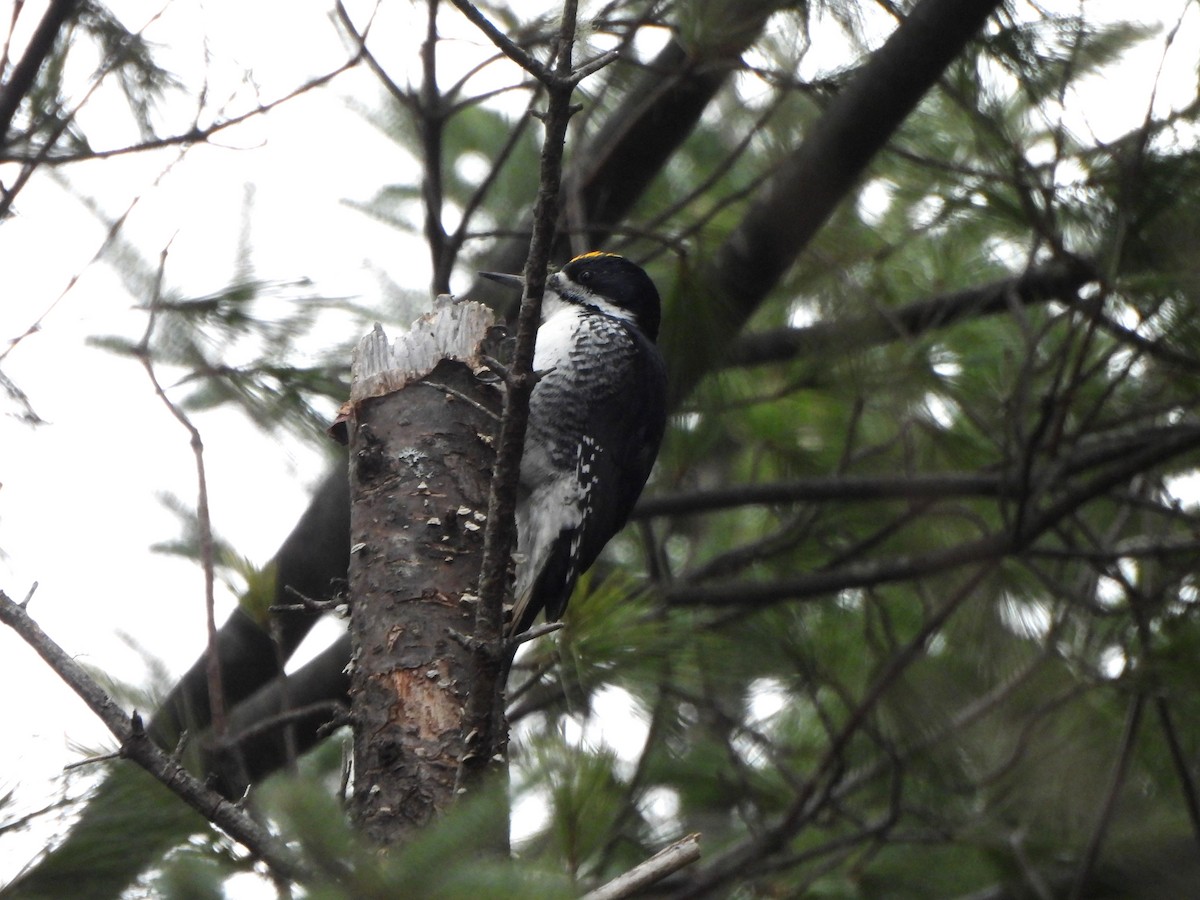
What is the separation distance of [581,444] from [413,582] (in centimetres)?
122

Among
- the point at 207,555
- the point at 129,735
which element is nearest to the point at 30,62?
the point at 207,555

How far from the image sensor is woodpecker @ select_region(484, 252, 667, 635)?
3.17 m

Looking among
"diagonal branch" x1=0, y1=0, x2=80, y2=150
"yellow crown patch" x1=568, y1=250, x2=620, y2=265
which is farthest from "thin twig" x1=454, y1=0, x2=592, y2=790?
"yellow crown patch" x1=568, y1=250, x2=620, y2=265

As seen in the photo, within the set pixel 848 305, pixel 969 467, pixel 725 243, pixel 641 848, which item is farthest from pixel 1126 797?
pixel 725 243

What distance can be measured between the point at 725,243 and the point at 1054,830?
2129mm

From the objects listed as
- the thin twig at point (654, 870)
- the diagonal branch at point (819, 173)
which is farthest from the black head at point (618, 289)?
the thin twig at point (654, 870)

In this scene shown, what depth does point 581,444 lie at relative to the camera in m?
3.42

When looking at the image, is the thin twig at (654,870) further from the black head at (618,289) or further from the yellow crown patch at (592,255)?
the yellow crown patch at (592,255)

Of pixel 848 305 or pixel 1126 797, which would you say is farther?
pixel 1126 797

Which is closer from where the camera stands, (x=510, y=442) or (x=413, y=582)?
(x=510, y=442)

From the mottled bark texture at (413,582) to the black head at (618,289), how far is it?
1.33 meters

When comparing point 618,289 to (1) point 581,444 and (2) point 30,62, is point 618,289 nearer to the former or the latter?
(1) point 581,444

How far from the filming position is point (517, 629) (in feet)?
9.95

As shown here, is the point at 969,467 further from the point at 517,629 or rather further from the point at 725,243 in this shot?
the point at 517,629
